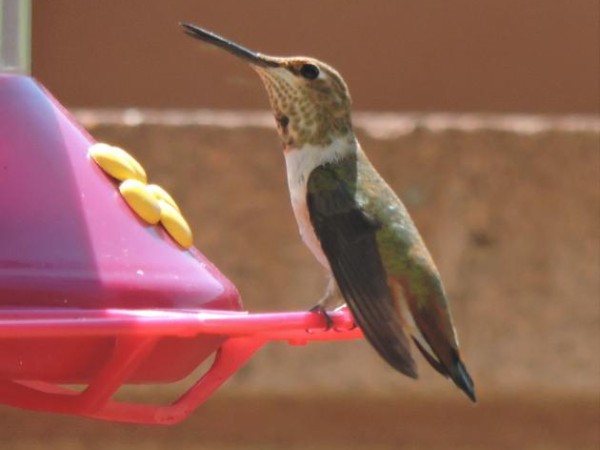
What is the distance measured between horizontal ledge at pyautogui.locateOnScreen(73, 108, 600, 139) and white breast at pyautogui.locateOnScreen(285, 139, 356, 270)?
0.75m

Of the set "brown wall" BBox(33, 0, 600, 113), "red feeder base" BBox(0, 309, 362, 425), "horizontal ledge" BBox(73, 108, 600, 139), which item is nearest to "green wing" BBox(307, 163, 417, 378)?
"red feeder base" BBox(0, 309, 362, 425)

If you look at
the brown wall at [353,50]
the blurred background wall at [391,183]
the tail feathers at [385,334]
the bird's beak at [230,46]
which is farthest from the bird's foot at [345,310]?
the brown wall at [353,50]

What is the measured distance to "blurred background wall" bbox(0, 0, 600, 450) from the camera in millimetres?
5141

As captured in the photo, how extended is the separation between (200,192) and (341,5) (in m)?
0.91

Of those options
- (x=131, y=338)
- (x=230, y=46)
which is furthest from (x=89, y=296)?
(x=230, y=46)

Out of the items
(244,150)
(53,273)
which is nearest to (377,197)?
(244,150)

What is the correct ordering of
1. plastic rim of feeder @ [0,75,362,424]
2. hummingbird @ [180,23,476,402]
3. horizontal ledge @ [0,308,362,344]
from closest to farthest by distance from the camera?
horizontal ledge @ [0,308,362,344] < plastic rim of feeder @ [0,75,362,424] < hummingbird @ [180,23,476,402]

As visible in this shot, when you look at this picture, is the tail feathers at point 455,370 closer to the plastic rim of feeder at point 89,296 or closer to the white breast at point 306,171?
the white breast at point 306,171

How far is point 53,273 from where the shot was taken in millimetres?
2818

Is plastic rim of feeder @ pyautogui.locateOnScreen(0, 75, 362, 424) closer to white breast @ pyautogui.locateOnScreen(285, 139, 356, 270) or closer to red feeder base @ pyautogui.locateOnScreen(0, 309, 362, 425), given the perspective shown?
red feeder base @ pyautogui.locateOnScreen(0, 309, 362, 425)

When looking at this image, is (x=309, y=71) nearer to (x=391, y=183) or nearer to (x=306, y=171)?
(x=306, y=171)

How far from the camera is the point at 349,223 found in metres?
3.88

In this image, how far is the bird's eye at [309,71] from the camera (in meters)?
4.10

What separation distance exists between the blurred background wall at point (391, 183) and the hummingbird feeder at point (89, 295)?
1.84 m
